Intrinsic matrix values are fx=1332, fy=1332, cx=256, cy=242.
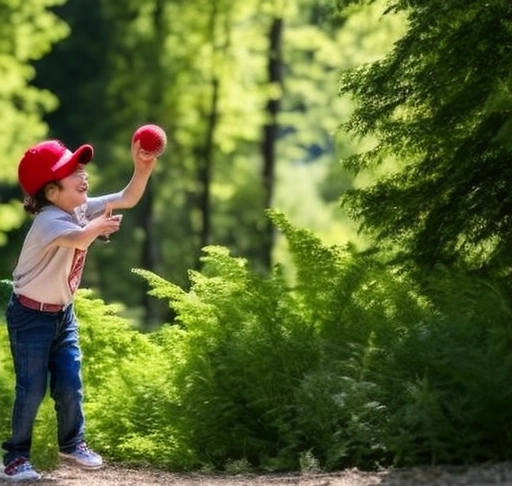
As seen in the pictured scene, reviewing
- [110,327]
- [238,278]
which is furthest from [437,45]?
[110,327]

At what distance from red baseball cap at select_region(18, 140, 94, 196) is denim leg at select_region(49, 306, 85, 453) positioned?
65 centimetres

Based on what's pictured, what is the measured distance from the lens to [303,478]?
6.02 m

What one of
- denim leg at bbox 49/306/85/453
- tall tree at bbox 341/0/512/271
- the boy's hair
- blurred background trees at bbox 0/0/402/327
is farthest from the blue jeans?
blurred background trees at bbox 0/0/402/327

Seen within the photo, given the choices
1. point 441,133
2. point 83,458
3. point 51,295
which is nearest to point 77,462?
point 83,458

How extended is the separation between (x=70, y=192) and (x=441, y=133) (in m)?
2.14

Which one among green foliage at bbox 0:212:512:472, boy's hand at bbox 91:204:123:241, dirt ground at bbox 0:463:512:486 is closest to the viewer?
dirt ground at bbox 0:463:512:486

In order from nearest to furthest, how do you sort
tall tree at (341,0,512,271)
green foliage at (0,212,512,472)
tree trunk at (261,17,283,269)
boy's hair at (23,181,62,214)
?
1. green foliage at (0,212,512,472)
2. boy's hair at (23,181,62,214)
3. tall tree at (341,0,512,271)
4. tree trunk at (261,17,283,269)

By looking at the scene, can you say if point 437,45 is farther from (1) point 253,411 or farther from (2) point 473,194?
(1) point 253,411

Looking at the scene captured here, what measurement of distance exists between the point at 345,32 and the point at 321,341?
23.3 m

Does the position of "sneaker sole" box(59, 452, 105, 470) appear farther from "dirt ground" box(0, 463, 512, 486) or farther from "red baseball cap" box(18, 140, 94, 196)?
"red baseball cap" box(18, 140, 94, 196)

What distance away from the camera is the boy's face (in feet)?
21.5

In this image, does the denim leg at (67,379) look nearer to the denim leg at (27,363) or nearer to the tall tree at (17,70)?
the denim leg at (27,363)

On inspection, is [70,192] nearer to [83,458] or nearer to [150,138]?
[150,138]

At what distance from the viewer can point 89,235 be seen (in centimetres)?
621
